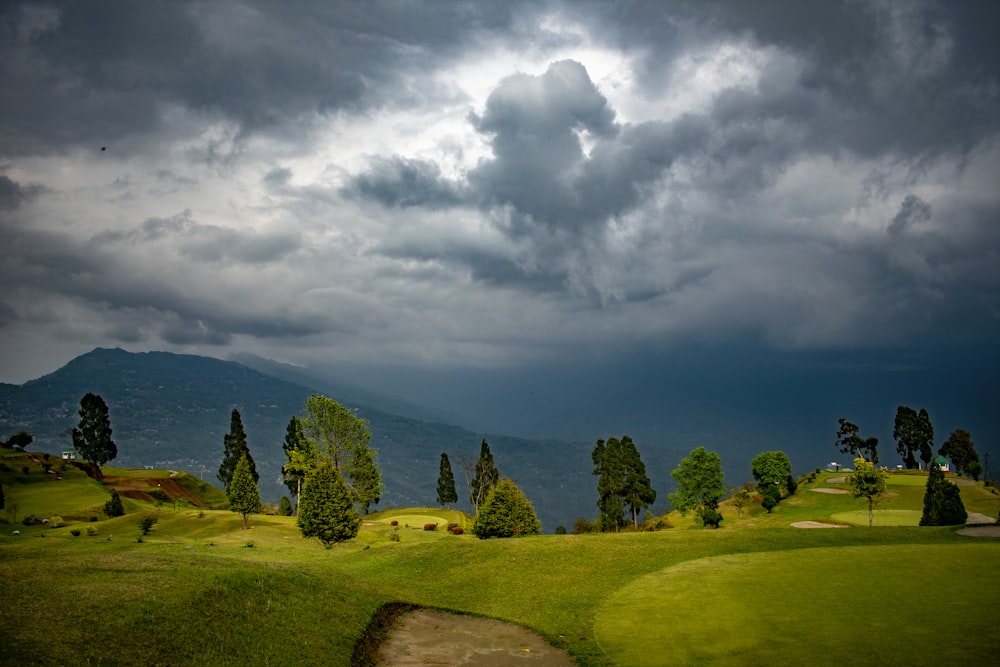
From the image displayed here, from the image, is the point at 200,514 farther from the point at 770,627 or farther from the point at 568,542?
the point at 770,627

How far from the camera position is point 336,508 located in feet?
185

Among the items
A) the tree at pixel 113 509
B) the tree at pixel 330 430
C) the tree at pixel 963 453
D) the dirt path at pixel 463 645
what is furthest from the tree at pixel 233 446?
the tree at pixel 963 453

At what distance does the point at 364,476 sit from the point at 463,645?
59.3 meters

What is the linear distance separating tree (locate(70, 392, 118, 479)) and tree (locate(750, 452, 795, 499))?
114279 mm

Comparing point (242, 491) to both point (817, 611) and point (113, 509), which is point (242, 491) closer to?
point (113, 509)

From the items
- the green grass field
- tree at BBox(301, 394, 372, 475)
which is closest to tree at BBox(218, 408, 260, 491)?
tree at BBox(301, 394, 372, 475)

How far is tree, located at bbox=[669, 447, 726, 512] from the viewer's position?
80125 mm

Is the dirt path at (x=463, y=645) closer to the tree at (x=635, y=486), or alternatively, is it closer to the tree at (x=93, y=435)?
→ the tree at (x=635, y=486)

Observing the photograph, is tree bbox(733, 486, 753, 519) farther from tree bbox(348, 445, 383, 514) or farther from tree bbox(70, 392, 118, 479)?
tree bbox(70, 392, 118, 479)

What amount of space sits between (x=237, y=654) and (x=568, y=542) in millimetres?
31671

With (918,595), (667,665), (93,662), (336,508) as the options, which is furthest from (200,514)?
(918,595)

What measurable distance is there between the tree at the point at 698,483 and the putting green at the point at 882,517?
45.3 feet

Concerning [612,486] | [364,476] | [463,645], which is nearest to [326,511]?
[364,476]

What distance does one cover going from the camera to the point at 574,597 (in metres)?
34.2
